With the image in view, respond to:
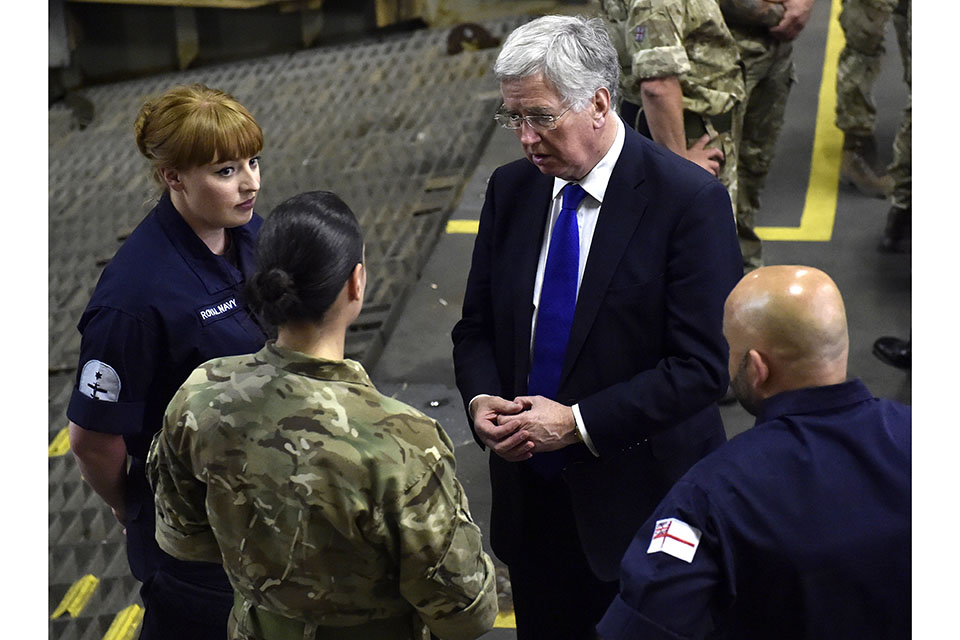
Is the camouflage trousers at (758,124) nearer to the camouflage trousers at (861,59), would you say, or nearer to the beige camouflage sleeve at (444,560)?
the camouflage trousers at (861,59)

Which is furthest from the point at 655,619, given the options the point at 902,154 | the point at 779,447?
the point at 902,154

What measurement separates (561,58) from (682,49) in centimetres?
148

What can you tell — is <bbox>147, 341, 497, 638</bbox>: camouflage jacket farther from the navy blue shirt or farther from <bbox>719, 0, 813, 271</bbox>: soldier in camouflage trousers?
<bbox>719, 0, 813, 271</bbox>: soldier in camouflage trousers

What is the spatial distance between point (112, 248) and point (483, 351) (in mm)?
3587

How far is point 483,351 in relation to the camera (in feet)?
9.43

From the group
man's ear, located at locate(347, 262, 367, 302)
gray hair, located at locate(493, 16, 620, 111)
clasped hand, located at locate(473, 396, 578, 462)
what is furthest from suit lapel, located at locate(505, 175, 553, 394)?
man's ear, located at locate(347, 262, 367, 302)

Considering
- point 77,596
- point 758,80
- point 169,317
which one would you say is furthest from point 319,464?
point 758,80

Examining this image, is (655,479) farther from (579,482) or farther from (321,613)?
(321,613)

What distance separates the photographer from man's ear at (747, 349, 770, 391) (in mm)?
2004

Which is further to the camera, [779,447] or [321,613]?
[321,613]

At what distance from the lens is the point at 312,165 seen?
6305mm

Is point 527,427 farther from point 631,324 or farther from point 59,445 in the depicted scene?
point 59,445

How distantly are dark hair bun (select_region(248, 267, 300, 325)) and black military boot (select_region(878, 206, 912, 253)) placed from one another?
4.04 m

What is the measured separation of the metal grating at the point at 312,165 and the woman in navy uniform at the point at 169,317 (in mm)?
1493
